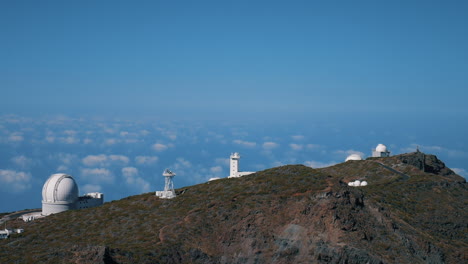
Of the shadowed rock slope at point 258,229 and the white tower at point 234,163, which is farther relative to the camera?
the white tower at point 234,163

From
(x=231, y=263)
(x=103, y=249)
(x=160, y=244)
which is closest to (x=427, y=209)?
(x=231, y=263)

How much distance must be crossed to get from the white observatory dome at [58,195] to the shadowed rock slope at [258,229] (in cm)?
685

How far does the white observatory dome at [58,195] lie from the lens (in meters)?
68.6

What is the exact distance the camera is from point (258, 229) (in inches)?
1922

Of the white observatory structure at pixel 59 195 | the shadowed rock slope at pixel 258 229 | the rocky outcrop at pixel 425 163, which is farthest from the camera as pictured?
the rocky outcrop at pixel 425 163

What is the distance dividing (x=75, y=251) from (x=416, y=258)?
3053cm

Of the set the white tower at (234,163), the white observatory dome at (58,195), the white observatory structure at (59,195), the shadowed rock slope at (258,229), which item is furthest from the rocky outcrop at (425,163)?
the white observatory dome at (58,195)

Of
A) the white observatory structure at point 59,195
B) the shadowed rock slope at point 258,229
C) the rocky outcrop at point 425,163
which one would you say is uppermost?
the rocky outcrop at point 425,163

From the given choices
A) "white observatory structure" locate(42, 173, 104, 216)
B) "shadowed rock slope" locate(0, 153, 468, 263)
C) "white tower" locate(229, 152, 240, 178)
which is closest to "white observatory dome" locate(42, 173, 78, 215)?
"white observatory structure" locate(42, 173, 104, 216)

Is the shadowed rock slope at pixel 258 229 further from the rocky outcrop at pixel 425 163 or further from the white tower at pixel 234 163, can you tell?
the white tower at pixel 234 163

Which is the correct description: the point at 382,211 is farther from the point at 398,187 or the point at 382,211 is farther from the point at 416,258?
the point at 398,187

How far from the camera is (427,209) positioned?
64438mm

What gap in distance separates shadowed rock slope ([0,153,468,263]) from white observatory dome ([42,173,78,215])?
6.85 metres

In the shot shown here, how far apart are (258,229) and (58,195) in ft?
107
